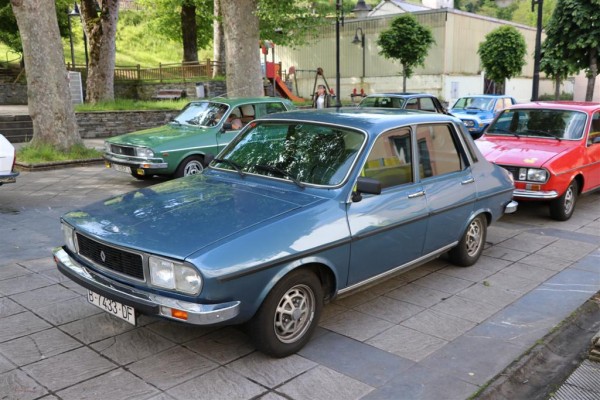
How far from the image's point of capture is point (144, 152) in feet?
32.2

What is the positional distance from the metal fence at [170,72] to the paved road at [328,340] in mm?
21679

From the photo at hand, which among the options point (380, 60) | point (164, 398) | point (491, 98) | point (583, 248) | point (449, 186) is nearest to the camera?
point (164, 398)

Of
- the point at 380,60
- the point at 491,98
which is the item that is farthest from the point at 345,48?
the point at 491,98

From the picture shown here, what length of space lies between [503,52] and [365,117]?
20971 mm

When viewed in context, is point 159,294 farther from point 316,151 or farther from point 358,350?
point 316,151

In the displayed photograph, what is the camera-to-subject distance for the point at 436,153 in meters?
5.36

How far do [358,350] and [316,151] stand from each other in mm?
1695

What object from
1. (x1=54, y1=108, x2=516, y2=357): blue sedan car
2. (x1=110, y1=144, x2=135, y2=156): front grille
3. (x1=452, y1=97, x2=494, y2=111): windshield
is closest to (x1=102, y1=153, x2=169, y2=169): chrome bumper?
(x1=110, y1=144, x2=135, y2=156): front grille

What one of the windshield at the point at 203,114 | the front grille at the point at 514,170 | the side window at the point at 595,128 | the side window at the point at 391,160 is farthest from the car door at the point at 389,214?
the windshield at the point at 203,114

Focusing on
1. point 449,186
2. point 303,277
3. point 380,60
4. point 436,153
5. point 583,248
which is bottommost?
point 583,248

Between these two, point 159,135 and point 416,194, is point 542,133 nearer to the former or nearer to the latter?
point 416,194

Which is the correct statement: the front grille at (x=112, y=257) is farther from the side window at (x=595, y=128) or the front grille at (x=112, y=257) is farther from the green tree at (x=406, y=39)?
the green tree at (x=406, y=39)

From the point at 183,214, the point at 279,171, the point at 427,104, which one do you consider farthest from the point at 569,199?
the point at 427,104

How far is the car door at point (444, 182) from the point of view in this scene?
511cm
